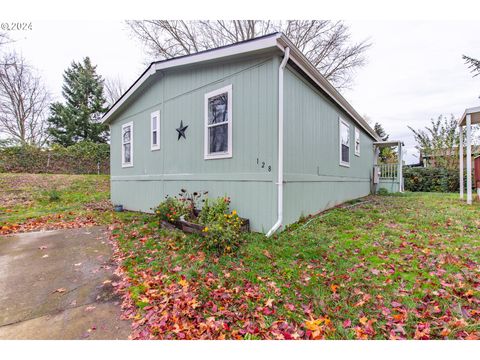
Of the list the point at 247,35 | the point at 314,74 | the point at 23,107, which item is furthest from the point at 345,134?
the point at 23,107

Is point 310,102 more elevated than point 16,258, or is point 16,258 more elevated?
point 310,102

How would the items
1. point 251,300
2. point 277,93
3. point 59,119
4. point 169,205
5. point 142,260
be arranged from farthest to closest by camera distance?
point 59,119
point 169,205
point 277,93
point 142,260
point 251,300

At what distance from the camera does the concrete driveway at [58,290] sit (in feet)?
6.84

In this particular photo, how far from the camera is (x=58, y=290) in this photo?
2.81 m

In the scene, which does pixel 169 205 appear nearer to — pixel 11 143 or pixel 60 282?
pixel 60 282

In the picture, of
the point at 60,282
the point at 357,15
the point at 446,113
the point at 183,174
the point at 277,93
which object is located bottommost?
the point at 60,282

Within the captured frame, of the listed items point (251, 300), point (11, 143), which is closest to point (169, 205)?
point (251, 300)

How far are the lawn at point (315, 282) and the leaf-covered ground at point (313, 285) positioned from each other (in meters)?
0.01

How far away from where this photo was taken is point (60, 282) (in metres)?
3.02

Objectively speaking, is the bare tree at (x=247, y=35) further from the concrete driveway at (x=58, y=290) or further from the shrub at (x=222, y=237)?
the concrete driveway at (x=58, y=290)

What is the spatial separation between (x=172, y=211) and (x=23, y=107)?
71.6ft

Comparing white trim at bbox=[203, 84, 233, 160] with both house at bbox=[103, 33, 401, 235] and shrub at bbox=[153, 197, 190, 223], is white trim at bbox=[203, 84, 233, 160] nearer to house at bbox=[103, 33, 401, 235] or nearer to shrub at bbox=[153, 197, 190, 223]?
house at bbox=[103, 33, 401, 235]

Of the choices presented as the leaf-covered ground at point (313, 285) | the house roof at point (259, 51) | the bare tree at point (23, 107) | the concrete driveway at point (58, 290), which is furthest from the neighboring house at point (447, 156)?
the bare tree at point (23, 107)
